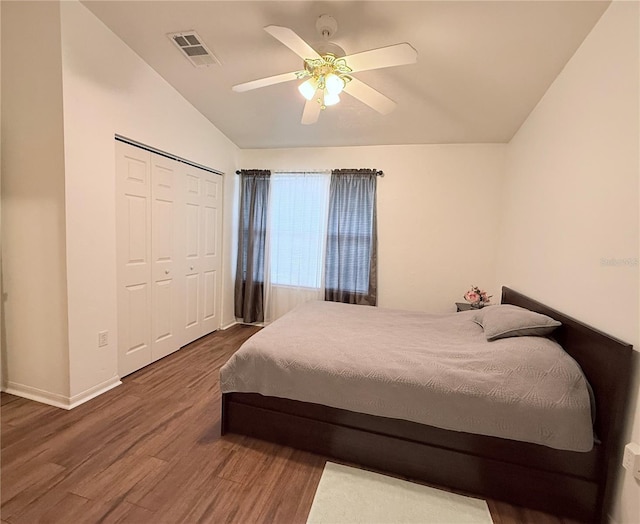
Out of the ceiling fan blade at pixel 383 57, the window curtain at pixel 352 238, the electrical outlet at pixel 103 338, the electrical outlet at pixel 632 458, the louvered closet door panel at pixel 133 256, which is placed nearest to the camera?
the electrical outlet at pixel 632 458

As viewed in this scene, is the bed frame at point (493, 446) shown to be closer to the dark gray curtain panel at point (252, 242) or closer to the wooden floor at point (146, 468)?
the wooden floor at point (146, 468)

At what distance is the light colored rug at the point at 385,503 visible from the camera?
146cm

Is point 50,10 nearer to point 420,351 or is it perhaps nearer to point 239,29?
point 239,29

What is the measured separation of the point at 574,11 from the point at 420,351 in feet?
6.96

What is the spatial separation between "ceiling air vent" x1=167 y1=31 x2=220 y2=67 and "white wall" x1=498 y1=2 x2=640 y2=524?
2550 mm

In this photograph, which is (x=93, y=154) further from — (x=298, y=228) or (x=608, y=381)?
(x=608, y=381)

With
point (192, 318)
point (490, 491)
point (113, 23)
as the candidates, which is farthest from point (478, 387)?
point (113, 23)

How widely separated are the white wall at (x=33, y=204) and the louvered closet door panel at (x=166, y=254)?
0.79 m

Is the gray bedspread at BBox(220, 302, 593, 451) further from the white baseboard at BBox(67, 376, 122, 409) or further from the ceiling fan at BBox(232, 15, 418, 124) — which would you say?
the ceiling fan at BBox(232, 15, 418, 124)

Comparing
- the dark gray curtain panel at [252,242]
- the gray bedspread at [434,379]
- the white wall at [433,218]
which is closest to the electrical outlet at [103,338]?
the gray bedspread at [434,379]

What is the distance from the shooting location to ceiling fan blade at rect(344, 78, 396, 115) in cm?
198

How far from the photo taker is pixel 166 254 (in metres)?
3.08

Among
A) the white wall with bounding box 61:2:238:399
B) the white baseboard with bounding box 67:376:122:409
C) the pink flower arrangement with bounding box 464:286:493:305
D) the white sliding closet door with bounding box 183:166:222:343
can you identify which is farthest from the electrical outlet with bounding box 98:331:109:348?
the pink flower arrangement with bounding box 464:286:493:305

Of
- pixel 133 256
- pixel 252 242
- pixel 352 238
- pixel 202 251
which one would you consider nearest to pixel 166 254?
pixel 133 256
